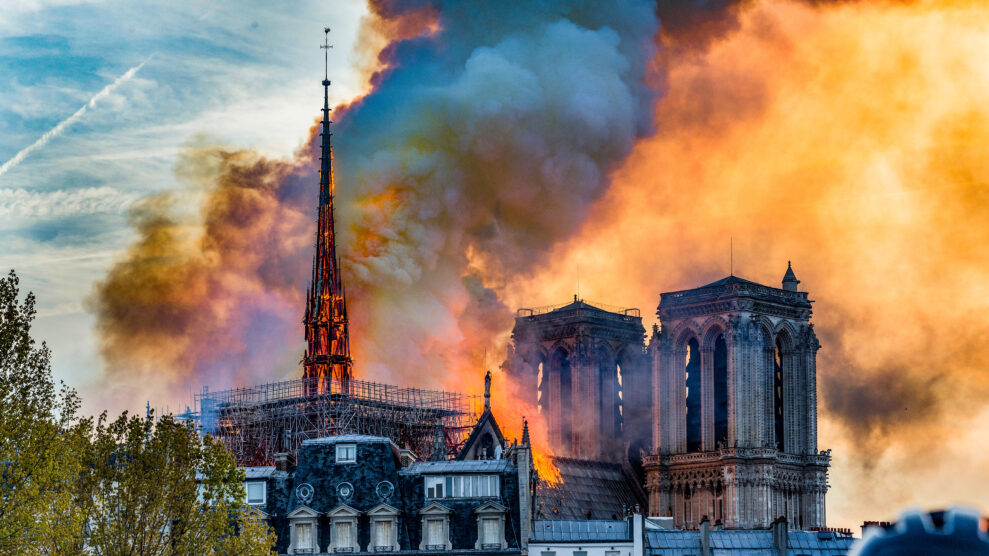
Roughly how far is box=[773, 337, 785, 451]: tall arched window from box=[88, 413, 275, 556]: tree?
325 feet

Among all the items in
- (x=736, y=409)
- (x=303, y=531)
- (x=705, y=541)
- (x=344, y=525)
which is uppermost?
(x=736, y=409)

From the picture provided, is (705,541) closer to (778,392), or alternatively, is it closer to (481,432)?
(481,432)

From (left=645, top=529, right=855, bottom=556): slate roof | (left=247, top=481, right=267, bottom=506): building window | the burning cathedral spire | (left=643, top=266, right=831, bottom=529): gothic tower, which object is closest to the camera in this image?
(left=645, top=529, right=855, bottom=556): slate roof

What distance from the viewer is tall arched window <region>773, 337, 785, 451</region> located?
150m

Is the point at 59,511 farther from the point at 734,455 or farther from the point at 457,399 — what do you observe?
the point at 734,455

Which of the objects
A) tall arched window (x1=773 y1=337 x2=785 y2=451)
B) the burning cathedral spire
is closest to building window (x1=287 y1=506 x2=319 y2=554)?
the burning cathedral spire

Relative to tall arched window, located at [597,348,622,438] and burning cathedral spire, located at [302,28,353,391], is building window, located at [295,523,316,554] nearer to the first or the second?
burning cathedral spire, located at [302,28,353,391]

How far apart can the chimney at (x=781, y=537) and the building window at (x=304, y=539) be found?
72.8ft

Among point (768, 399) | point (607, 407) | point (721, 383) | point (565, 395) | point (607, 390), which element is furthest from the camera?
point (607, 407)

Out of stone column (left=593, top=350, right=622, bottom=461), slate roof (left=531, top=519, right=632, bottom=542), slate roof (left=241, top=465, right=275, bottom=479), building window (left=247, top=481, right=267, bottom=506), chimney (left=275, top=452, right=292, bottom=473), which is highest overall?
stone column (left=593, top=350, right=622, bottom=461)

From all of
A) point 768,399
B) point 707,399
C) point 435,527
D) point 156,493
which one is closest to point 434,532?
point 435,527

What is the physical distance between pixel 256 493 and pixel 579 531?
634 inches

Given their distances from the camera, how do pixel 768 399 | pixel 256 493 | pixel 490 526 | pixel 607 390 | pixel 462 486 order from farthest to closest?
1. pixel 607 390
2. pixel 768 399
3. pixel 256 493
4. pixel 462 486
5. pixel 490 526

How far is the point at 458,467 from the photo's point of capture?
77.4 metres
